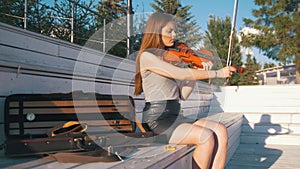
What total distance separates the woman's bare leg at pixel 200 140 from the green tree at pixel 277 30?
11.0 m

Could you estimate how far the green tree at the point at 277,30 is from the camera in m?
11.5

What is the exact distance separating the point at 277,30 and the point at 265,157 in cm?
977

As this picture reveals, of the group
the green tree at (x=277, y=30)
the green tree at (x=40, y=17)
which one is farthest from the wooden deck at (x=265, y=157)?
the green tree at (x=277, y=30)

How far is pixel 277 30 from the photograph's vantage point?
11930mm

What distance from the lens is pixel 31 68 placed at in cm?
170

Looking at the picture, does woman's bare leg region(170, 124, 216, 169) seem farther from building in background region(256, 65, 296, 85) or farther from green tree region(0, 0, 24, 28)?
building in background region(256, 65, 296, 85)

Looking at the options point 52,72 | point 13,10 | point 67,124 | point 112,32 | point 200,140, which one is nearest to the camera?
point 67,124

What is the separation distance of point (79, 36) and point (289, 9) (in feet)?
36.1

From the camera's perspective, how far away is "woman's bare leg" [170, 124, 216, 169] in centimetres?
143

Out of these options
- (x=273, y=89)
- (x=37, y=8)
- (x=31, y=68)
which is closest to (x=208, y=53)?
(x=31, y=68)

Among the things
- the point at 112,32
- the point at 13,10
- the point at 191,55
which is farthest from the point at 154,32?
the point at 112,32

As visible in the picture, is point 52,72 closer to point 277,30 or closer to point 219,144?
point 219,144

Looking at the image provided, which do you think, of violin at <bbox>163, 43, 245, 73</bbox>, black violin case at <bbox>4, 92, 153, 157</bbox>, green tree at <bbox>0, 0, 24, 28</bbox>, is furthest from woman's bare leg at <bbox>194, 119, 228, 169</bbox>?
green tree at <bbox>0, 0, 24, 28</bbox>

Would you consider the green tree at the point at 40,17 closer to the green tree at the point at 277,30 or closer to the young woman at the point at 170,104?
the young woman at the point at 170,104
